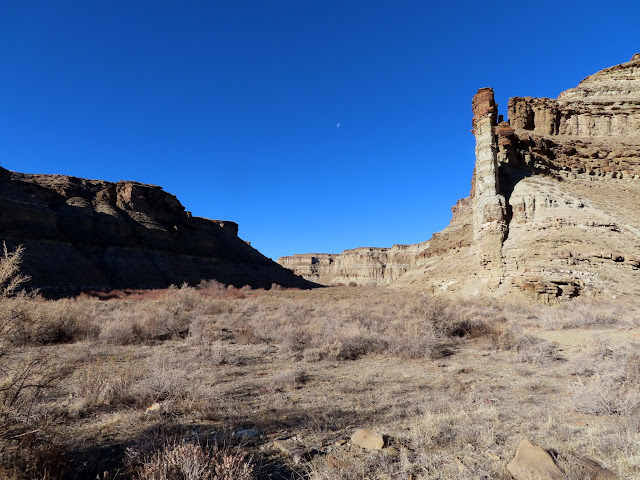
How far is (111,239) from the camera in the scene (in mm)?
49500

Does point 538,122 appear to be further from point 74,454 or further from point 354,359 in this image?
point 74,454

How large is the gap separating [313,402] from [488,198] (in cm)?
2149

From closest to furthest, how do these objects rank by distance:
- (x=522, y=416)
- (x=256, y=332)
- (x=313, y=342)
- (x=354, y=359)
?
(x=522, y=416)
(x=354, y=359)
(x=313, y=342)
(x=256, y=332)

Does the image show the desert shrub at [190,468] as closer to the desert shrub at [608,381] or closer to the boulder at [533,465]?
the boulder at [533,465]

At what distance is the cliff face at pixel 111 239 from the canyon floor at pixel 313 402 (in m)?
31.0

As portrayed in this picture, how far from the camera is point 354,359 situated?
6.96 m

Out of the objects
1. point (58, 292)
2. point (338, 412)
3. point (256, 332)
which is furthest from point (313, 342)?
point (58, 292)

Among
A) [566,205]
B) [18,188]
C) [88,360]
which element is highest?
[18,188]

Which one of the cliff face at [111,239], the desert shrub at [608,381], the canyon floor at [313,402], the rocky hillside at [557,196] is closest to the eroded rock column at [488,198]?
the rocky hillside at [557,196]

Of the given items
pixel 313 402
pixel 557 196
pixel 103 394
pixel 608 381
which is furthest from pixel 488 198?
pixel 103 394

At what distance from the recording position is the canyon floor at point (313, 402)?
261cm

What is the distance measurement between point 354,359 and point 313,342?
3.94 ft

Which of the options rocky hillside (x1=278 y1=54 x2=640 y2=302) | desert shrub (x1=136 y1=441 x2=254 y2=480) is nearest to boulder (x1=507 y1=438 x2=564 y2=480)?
desert shrub (x1=136 y1=441 x2=254 y2=480)

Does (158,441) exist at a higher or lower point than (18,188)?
lower
